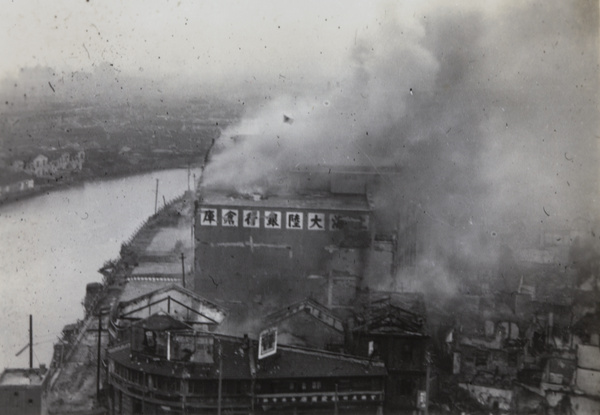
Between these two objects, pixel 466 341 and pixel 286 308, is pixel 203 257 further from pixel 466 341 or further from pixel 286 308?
pixel 466 341

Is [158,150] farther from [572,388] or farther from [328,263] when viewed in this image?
[572,388]

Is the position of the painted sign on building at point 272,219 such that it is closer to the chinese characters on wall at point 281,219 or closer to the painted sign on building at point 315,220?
the chinese characters on wall at point 281,219

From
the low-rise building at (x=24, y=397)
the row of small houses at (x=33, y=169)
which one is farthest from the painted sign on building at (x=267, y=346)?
the row of small houses at (x=33, y=169)

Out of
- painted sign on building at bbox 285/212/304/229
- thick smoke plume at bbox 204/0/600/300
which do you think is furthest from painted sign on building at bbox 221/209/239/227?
painted sign on building at bbox 285/212/304/229

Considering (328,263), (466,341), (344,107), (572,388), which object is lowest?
(572,388)

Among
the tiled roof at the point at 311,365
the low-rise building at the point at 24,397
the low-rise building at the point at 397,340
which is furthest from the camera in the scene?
the low-rise building at the point at 397,340

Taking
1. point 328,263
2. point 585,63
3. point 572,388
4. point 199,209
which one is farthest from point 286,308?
point 585,63

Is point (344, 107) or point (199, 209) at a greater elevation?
point (344, 107)

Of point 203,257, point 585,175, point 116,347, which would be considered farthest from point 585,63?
point 116,347
